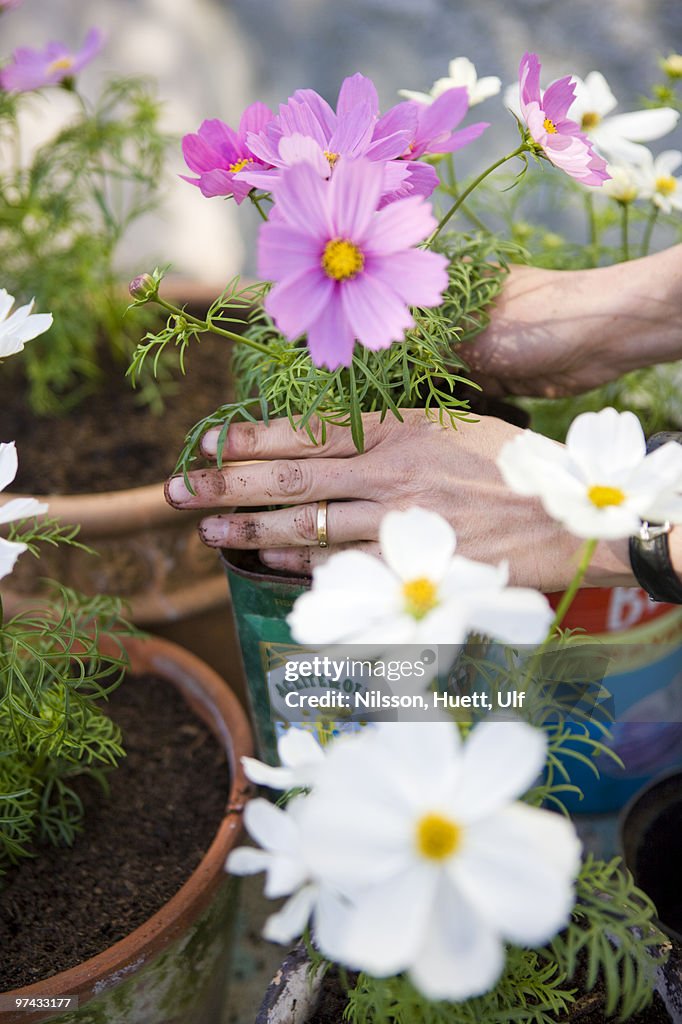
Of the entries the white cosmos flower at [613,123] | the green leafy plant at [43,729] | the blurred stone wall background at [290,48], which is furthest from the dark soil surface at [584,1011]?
the blurred stone wall background at [290,48]

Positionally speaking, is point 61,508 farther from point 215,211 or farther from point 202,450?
point 215,211

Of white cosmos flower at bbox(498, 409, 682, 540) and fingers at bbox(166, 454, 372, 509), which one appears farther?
fingers at bbox(166, 454, 372, 509)

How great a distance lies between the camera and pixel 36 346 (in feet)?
3.87

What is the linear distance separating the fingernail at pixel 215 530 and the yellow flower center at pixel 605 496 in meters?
0.32

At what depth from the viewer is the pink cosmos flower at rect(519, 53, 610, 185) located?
1.80 ft

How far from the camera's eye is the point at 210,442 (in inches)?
25.5

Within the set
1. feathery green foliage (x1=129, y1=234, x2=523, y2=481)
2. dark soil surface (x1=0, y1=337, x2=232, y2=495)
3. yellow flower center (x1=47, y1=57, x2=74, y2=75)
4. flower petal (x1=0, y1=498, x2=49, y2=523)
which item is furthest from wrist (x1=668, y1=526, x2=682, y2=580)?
yellow flower center (x1=47, y1=57, x2=74, y2=75)

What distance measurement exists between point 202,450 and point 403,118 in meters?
0.25

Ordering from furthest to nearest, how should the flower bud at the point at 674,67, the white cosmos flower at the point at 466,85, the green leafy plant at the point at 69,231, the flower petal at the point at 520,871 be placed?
the green leafy plant at the point at 69,231 → the flower bud at the point at 674,67 → the white cosmos flower at the point at 466,85 → the flower petal at the point at 520,871

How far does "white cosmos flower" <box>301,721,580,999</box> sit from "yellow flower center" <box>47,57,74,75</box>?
84 cm

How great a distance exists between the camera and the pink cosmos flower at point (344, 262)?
429mm

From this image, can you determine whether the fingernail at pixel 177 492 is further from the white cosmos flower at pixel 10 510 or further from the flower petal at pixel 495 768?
the flower petal at pixel 495 768

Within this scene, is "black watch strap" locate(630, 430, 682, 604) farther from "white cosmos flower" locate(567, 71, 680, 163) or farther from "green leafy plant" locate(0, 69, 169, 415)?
"green leafy plant" locate(0, 69, 169, 415)

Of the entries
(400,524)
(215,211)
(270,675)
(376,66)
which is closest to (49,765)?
(270,675)
